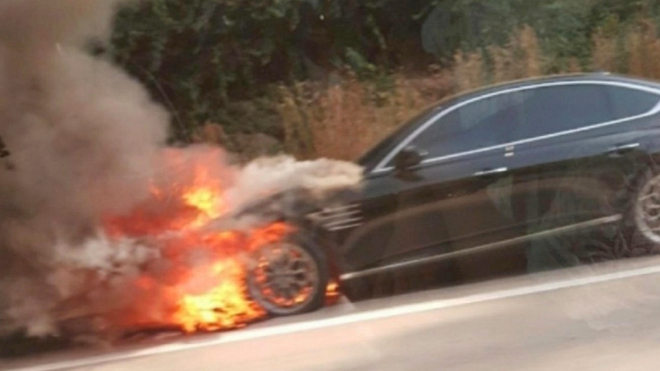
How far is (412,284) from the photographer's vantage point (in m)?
5.93

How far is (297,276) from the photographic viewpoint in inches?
225

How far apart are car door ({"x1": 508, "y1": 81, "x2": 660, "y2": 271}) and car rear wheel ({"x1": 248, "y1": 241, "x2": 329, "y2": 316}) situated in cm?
145

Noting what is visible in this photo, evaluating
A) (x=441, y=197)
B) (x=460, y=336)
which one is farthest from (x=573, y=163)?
(x=460, y=336)

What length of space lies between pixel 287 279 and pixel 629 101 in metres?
2.60

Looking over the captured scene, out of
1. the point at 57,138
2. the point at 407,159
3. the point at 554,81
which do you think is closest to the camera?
the point at 57,138

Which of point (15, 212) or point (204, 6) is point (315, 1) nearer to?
point (204, 6)

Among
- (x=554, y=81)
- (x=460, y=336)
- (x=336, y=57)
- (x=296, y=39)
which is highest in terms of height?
(x=296, y=39)

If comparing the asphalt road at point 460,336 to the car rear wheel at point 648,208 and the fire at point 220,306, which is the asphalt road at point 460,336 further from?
the car rear wheel at point 648,208

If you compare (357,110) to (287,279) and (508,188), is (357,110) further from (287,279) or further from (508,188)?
(287,279)

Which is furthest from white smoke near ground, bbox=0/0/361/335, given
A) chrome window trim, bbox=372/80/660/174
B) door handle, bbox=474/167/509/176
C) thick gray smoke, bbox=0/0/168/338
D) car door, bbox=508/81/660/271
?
car door, bbox=508/81/660/271

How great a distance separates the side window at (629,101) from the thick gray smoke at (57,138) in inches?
116

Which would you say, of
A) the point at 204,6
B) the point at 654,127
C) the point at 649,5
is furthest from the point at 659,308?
the point at 204,6

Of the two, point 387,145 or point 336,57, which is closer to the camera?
point 387,145

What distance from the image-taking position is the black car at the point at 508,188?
236 inches
